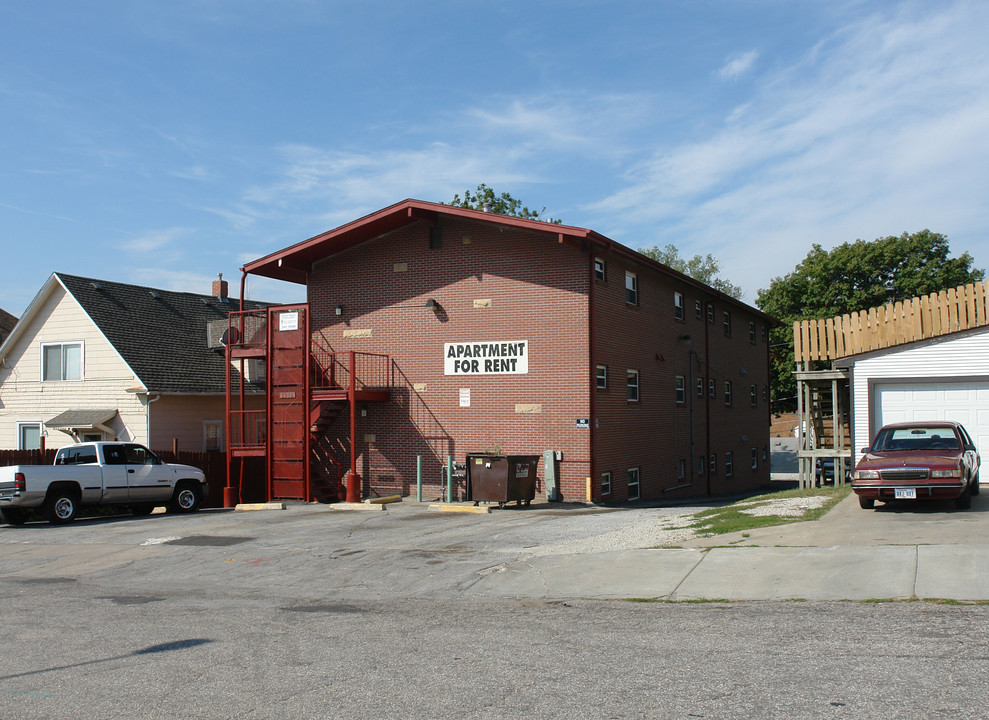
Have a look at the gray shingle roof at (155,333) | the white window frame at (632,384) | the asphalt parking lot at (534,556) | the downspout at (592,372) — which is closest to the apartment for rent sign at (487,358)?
the downspout at (592,372)

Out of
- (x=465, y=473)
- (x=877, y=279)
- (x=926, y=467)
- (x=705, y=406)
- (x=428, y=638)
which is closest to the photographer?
(x=428, y=638)

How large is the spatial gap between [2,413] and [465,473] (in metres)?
18.2

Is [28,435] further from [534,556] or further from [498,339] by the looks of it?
[534,556]

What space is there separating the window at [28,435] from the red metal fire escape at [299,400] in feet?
31.3

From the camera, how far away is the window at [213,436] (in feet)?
97.0

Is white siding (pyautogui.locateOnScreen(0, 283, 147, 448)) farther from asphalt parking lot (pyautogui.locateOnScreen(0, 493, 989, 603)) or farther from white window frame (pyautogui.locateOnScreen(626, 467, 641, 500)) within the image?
white window frame (pyautogui.locateOnScreen(626, 467, 641, 500))

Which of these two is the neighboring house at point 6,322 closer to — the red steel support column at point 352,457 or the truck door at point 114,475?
the truck door at point 114,475

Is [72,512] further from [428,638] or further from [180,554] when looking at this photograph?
[428,638]

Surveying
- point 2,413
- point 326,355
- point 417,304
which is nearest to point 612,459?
point 417,304

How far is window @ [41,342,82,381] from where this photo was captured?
96.0ft

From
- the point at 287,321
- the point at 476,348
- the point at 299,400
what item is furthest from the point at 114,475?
the point at 476,348

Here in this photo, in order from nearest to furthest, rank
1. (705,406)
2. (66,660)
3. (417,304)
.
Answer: (66,660) < (417,304) < (705,406)

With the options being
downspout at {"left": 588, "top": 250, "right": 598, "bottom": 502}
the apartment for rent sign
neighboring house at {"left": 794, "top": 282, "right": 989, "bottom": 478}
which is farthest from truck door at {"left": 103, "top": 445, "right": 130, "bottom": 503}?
neighboring house at {"left": 794, "top": 282, "right": 989, "bottom": 478}

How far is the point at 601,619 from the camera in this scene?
888cm
